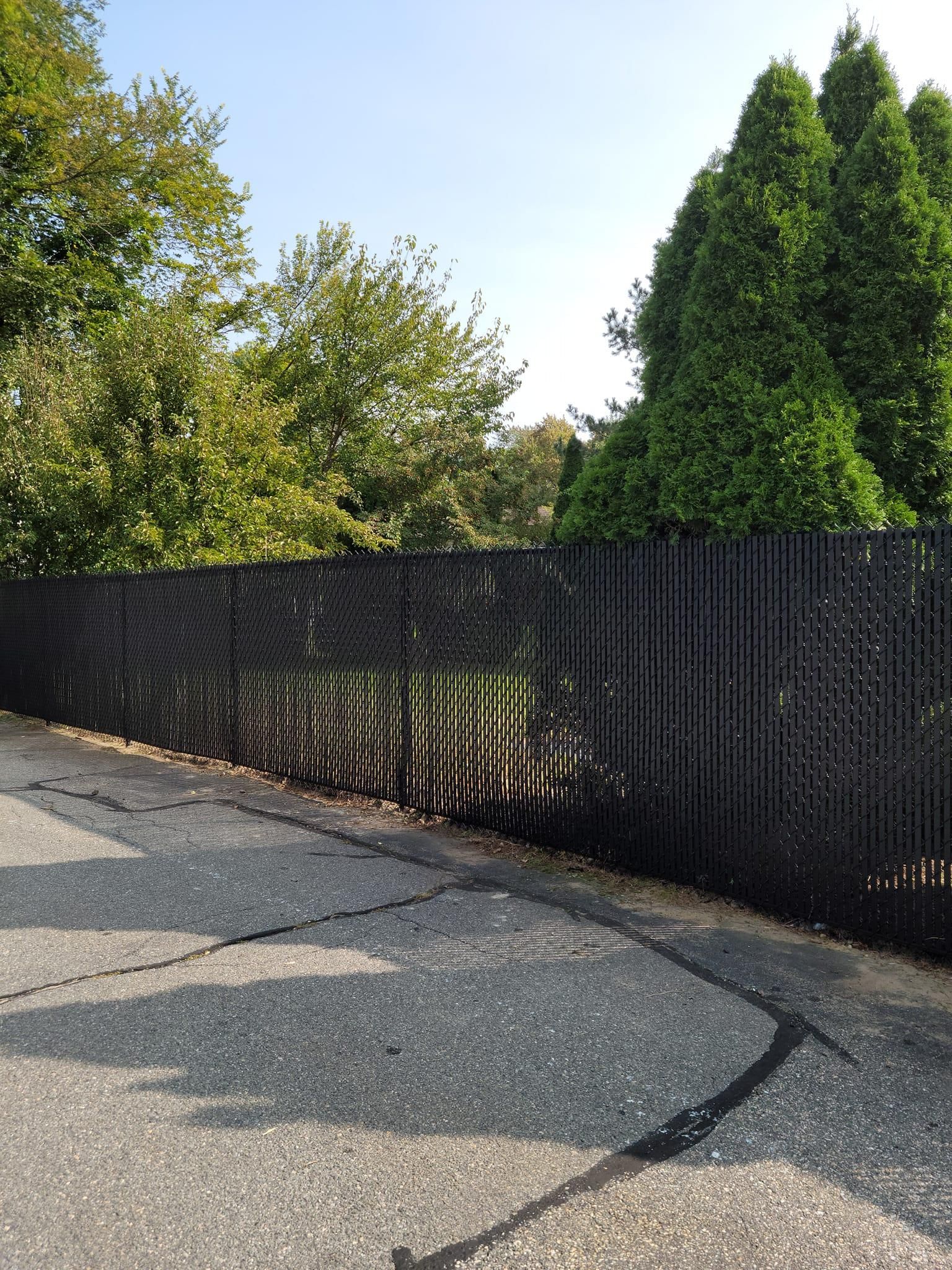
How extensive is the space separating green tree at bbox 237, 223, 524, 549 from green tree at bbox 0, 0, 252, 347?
6.31 ft

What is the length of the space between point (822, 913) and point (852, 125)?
18.0 ft

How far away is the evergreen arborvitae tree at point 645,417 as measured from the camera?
20.3 ft

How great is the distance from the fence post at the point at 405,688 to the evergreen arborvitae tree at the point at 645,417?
1360 mm

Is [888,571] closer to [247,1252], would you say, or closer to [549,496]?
[247,1252]

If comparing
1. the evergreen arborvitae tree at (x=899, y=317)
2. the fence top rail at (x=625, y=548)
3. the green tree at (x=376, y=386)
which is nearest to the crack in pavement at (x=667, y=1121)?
the fence top rail at (x=625, y=548)

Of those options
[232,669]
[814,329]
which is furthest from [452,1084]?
[232,669]

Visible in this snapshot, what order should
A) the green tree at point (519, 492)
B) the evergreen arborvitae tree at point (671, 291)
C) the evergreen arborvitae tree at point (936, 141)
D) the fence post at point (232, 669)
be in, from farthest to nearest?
1. the green tree at point (519, 492)
2. the fence post at point (232, 669)
3. the evergreen arborvitae tree at point (671, 291)
4. the evergreen arborvitae tree at point (936, 141)

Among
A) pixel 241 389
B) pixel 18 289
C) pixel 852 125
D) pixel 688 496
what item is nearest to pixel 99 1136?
pixel 688 496

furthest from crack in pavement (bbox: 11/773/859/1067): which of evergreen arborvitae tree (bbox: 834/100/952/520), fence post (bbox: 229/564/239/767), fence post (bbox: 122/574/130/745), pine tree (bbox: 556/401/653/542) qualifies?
evergreen arborvitae tree (bbox: 834/100/952/520)

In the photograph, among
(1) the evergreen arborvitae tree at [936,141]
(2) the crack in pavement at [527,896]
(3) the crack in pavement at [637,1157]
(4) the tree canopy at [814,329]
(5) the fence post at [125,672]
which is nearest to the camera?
(3) the crack in pavement at [637,1157]

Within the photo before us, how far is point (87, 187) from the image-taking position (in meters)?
19.7

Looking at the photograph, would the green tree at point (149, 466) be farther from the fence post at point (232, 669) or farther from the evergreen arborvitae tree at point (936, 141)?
the evergreen arborvitae tree at point (936, 141)

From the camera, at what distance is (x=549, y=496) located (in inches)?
1018

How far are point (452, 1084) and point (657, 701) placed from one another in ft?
9.38
